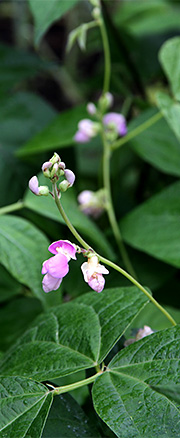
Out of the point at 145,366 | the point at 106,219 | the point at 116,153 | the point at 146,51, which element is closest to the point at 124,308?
the point at 145,366

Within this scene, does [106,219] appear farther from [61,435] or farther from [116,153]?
[61,435]

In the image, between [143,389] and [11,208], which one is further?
[11,208]

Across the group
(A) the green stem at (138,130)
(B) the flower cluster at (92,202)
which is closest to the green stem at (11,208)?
(B) the flower cluster at (92,202)

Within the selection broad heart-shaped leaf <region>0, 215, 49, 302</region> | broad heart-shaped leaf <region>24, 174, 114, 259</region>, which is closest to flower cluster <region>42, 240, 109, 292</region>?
broad heart-shaped leaf <region>0, 215, 49, 302</region>

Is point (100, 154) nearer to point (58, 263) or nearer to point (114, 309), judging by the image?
point (114, 309)

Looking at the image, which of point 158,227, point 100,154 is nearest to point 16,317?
point 158,227

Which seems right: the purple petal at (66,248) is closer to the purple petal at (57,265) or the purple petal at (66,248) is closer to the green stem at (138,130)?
the purple petal at (57,265)
